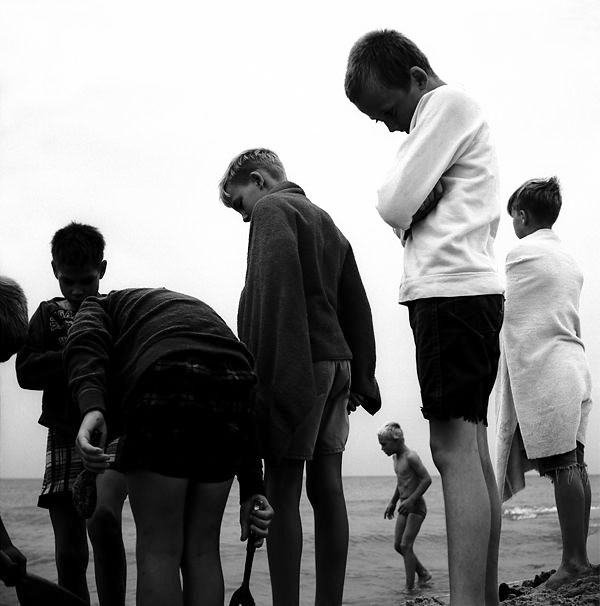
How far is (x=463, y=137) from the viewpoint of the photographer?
248 centimetres

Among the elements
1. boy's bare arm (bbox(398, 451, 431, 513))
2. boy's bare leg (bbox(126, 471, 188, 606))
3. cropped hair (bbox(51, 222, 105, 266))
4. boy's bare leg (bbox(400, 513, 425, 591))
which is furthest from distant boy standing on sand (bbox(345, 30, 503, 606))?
boy's bare arm (bbox(398, 451, 431, 513))

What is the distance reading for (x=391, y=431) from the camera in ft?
24.8

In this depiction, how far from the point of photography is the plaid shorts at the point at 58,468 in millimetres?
3248

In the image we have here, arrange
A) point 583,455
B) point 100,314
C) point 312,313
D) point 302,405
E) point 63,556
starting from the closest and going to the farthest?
point 100,314, point 302,405, point 312,313, point 63,556, point 583,455

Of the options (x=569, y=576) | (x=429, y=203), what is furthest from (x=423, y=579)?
(x=429, y=203)

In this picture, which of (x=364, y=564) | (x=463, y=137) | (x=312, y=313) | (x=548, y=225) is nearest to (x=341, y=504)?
(x=312, y=313)

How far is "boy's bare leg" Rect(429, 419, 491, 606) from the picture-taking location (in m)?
2.17

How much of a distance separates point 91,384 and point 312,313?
0.93 meters

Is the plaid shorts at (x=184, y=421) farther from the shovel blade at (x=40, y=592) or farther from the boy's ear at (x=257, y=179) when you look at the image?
the boy's ear at (x=257, y=179)

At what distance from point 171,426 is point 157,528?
0.25 metres

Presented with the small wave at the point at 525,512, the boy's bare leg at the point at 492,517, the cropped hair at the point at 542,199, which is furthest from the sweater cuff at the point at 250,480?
the small wave at the point at 525,512

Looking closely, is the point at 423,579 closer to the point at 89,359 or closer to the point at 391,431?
the point at 391,431

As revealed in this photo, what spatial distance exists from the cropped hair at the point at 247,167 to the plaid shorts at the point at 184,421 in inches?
48.4

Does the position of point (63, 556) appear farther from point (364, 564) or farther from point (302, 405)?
point (364, 564)
